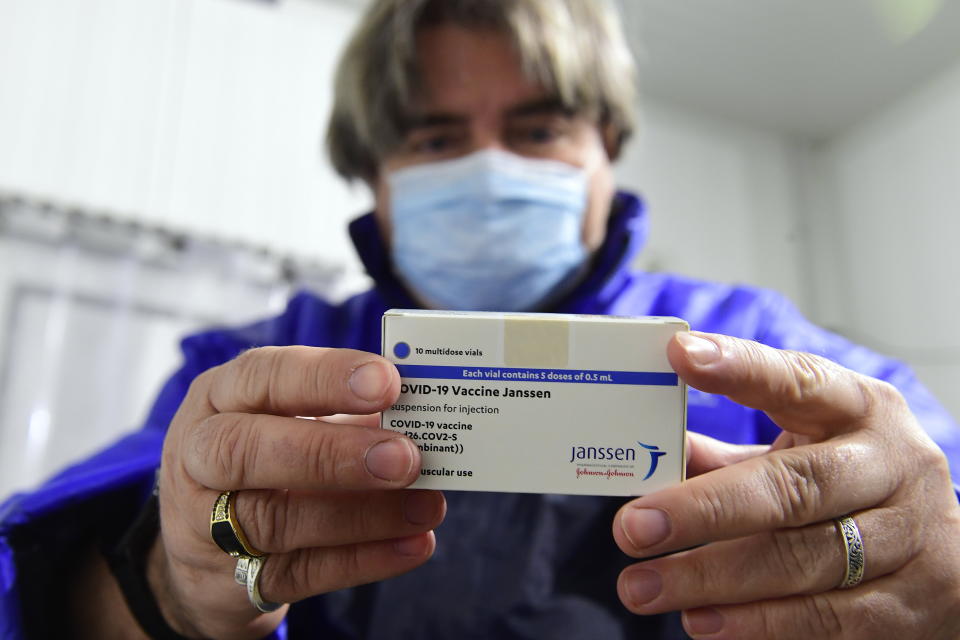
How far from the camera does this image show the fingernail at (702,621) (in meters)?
0.43

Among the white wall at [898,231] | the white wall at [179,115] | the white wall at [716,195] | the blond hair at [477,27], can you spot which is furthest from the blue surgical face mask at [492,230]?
the white wall at [898,231]

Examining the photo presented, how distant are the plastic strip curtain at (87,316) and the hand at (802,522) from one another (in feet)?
5.55

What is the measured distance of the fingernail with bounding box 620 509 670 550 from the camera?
40cm

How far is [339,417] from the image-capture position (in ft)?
1.61

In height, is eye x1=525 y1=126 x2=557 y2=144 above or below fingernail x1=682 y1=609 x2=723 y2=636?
above

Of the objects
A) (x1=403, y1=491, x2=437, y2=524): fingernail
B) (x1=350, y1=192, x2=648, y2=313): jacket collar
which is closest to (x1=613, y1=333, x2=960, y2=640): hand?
(x1=403, y1=491, x2=437, y2=524): fingernail

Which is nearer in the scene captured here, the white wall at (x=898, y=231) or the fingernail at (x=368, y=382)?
the fingernail at (x=368, y=382)

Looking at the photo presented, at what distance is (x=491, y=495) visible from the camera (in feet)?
2.54

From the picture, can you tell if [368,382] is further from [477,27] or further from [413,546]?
[477,27]

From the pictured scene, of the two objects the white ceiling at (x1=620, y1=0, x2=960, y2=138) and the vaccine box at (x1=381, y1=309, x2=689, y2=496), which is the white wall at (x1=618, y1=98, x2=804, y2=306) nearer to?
the white ceiling at (x1=620, y1=0, x2=960, y2=138)

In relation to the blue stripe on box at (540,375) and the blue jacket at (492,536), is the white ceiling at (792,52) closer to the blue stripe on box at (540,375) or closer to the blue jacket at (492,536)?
the blue jacket at (492,536)

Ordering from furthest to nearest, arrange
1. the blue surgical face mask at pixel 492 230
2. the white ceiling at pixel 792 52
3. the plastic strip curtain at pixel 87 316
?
the white ceiling at pixel 792 52, the plastic strip curtain at pixel 87 316, the blue surgical face mask at pixel 492 230

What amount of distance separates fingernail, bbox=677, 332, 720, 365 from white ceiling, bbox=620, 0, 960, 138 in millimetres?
2091

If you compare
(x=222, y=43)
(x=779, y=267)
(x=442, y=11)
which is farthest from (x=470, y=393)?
(x=779, y=267)
